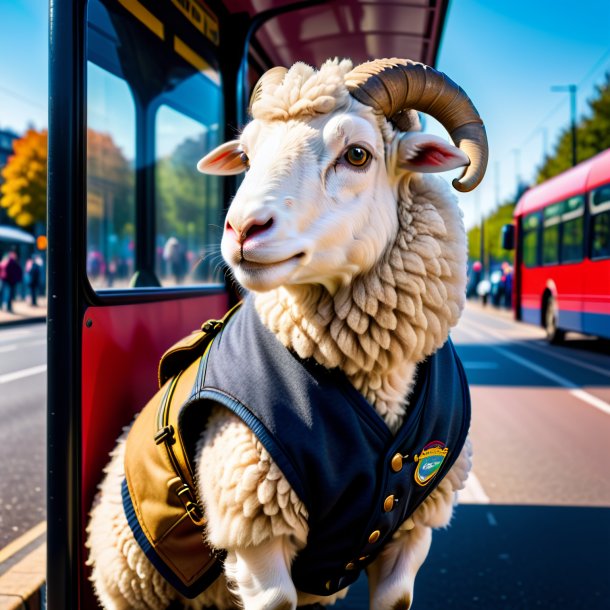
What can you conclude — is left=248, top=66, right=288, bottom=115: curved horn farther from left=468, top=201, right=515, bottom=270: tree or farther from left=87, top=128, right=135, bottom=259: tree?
left=468, top=201, right=515, bottom=270: tree

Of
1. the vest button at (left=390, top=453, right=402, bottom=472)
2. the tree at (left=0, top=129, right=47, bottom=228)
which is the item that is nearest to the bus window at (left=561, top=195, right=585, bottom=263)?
the vest button at (left=390, top=453, right=402, bottom=472)

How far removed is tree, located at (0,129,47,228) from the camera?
3572cm

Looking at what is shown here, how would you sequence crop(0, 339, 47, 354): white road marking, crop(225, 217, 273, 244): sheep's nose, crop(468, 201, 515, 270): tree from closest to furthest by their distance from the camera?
1. crop(225, 217, 273, 244): sheep's nose
2. crop(0, 339, 47, 354): white road marking
3. crop(468, 201, 515, 270): tree

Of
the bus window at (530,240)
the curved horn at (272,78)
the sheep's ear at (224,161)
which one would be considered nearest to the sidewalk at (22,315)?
the bus window at (530,240)

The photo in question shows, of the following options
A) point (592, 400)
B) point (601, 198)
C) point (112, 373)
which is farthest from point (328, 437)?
point (601, 198)

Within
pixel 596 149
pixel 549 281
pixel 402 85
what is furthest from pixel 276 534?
pixel 596 149

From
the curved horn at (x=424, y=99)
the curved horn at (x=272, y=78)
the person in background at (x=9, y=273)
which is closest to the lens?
the curved horn at (x=424, y=99)

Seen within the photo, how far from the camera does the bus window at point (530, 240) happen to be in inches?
563

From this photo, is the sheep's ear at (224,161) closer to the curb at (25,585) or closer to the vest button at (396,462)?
the vest button at (396,462)

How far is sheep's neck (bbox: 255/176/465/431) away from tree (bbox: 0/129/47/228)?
36703mm

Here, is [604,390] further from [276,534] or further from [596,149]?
[596,149]

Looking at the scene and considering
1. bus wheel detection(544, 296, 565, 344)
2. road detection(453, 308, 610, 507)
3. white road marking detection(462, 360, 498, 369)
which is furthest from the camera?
bus wheel detection(544, 296, 565, 344)

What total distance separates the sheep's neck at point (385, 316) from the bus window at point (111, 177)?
1.06 meters

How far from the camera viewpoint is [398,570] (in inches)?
73.7
